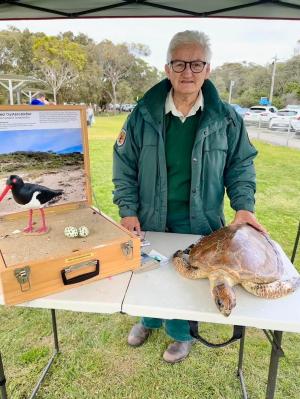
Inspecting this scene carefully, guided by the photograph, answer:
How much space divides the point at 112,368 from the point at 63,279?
1076 millimetres

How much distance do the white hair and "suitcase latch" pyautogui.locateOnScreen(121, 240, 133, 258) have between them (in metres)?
0.88

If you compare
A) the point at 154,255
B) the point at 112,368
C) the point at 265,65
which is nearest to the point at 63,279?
the point at 154,255

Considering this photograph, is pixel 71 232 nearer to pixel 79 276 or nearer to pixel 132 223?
pixel 79 276

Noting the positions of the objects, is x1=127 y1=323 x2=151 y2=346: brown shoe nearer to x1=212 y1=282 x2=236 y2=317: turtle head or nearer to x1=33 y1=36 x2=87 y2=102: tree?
x1=212 y1=282 x2=236 y2=317: turtle head

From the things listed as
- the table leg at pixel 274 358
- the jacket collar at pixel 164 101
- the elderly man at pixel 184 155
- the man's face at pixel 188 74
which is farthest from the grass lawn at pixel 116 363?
the man's face at pixel 188 74

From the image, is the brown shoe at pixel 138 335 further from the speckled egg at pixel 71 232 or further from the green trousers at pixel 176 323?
the speckled egg at pixel 71 232

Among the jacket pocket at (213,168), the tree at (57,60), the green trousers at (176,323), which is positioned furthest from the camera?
the tree at (57,60)

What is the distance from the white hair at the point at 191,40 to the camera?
1331 millimetres

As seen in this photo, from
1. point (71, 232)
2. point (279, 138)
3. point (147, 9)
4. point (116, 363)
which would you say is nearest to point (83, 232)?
point (71, 232)

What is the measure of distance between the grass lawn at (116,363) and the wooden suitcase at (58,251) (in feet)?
3.16

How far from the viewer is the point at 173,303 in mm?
923

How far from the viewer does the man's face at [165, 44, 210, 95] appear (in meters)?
1.33

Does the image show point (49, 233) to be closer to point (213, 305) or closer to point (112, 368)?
point (213, 305)

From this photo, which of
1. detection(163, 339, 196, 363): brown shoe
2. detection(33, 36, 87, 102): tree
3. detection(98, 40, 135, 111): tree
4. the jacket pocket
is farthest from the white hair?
detection(98, 40, 135, 111): tree
